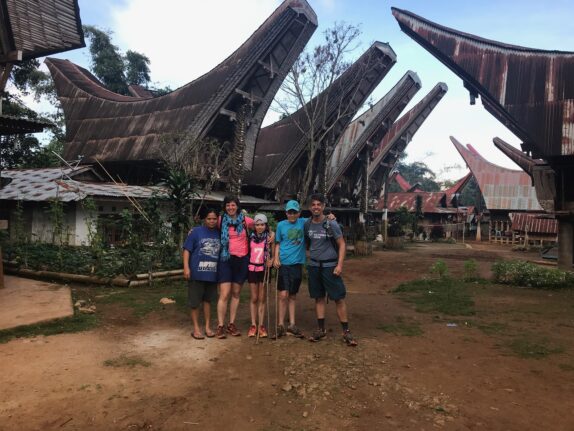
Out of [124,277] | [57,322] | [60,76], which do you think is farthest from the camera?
[60,76]

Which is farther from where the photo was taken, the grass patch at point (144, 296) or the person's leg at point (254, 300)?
the grass patch at point (144, 296)

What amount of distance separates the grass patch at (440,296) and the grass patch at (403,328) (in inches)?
43.0

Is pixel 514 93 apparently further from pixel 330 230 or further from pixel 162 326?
pixel 162 326

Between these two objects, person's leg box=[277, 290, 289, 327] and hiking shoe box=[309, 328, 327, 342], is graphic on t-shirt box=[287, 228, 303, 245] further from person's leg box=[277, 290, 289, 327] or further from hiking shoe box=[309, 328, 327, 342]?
hiking shoe box=[309, 328, 327, 342]

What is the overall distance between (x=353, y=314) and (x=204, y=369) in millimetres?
3086

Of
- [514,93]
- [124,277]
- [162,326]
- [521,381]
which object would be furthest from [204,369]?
[514,93]

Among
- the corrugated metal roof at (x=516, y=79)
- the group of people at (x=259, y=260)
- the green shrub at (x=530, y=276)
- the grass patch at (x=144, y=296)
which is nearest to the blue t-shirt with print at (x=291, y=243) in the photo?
the group of people at (x=259, y=260)

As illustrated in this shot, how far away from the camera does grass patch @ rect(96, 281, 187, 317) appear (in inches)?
259

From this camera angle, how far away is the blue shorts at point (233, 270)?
16.7ft

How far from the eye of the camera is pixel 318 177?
20562 mm

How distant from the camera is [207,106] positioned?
49.9 feet

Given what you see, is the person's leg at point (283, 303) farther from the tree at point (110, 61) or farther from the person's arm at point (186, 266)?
the tree at point (110, 61)

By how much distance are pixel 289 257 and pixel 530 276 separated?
7065mm

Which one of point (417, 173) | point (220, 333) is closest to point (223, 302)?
point (220, 333)
